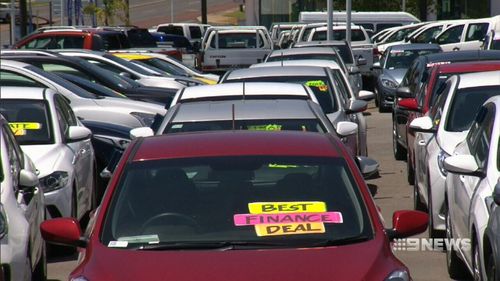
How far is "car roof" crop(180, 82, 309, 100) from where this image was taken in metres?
11.5

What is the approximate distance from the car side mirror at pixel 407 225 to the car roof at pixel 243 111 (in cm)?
345

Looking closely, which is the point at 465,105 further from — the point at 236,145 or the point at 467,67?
the point at 236,145

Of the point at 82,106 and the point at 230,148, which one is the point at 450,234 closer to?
the point at 230,148

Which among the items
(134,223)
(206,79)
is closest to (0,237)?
(134,223)

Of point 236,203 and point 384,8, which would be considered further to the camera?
point 384,8

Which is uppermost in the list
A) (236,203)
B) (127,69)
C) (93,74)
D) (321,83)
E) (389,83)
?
(236,203)

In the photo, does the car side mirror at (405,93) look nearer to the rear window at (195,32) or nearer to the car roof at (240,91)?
the car roof at (240,91)

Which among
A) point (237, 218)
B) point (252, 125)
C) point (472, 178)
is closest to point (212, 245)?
point (237, 218)

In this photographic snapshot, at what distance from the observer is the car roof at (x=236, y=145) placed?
21.9 ft

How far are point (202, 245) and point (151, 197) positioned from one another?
581 millimetres

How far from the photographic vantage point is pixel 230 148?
6.71m

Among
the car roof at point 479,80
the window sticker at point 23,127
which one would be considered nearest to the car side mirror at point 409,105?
the car roof at point 479,80

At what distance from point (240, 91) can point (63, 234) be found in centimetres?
529

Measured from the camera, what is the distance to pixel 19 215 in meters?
8.18
